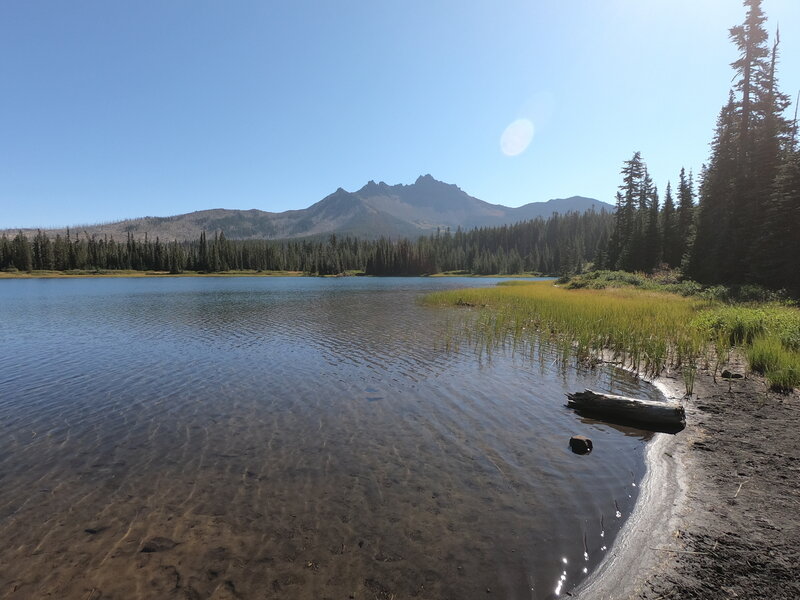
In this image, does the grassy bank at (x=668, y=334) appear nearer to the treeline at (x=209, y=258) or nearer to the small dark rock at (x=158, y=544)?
the small dark rock at (x=158, y=544)

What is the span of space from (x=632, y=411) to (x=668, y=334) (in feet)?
35.3

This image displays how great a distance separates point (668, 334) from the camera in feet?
63.8

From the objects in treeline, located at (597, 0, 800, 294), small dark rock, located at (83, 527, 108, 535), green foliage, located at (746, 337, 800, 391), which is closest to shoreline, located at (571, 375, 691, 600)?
green foliage, located at (746, 337, 800, 391)

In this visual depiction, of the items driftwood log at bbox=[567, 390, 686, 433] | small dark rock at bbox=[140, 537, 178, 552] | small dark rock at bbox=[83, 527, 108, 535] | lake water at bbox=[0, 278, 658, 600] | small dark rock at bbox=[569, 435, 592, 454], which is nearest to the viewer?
lake water at bbox=[0, 278, 658, 600]

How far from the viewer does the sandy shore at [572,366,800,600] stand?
5152mm

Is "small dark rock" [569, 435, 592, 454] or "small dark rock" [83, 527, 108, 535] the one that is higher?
"small dark rock" [569, 435, 592, 454]

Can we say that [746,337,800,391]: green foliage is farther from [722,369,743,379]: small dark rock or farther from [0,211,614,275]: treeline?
[0,211,614,275]: treeline

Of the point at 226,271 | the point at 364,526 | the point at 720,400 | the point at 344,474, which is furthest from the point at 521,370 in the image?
the point at 226,271

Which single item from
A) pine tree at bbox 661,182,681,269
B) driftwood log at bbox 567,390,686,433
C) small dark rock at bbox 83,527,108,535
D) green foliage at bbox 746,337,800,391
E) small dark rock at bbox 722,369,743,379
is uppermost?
pine tree at bbox 661,182,681,269

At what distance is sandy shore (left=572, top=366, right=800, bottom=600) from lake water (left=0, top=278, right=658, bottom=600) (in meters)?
0.42

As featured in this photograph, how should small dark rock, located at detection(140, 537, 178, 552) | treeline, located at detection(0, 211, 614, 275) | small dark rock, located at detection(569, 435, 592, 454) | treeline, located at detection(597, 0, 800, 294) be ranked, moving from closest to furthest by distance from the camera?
1. small dark rock, located at detection(140, 537, 178, 552)
2. small dark rock, located at detection(569, 435, 592, 454)
3. treeline, located at detection(597, 0, 800, 294)
4. treeline, located at detection(0, 211, 614, 275)

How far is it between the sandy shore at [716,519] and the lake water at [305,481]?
1.38 feet

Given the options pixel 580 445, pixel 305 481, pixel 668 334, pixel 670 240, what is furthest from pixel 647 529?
pixel 670 240

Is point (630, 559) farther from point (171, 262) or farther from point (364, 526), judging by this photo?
point (171, 262)
